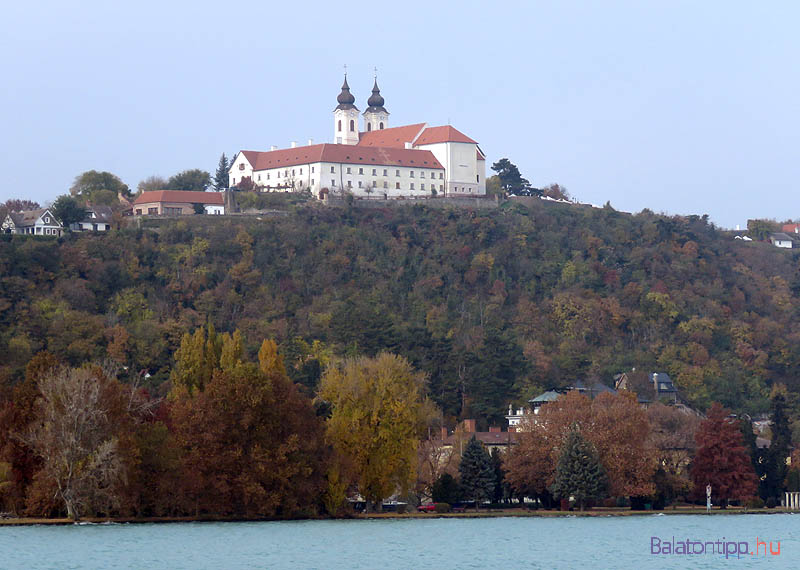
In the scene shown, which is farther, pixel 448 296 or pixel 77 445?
pixel 448 296

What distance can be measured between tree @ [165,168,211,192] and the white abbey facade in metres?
3.73

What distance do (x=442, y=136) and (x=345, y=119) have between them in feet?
46.6

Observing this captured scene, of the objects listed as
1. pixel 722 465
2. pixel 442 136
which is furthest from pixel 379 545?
pixel 442 136

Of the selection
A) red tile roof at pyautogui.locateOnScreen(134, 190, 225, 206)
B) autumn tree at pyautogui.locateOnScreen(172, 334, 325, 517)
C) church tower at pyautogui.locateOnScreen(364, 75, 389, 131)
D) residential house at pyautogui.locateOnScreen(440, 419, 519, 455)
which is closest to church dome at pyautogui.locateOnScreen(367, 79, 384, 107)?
church tower at pyautogui.locateOnScreen(364, 75, 389, 131)

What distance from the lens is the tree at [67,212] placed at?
138375mm

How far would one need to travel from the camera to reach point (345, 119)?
16725cm

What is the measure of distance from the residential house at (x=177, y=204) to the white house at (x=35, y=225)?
1001cm

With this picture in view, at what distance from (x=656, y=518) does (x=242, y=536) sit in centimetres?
2782

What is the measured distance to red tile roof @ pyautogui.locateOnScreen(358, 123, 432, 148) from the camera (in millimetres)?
162625

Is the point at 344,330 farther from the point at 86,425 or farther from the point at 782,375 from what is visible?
the point at 86,425

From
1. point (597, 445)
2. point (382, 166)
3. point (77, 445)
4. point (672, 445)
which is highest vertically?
point (382, 166)


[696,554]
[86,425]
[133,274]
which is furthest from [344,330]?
[696,554]

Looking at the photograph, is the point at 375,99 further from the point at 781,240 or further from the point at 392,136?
the point at 781,240

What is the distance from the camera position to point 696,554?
55.5 m
